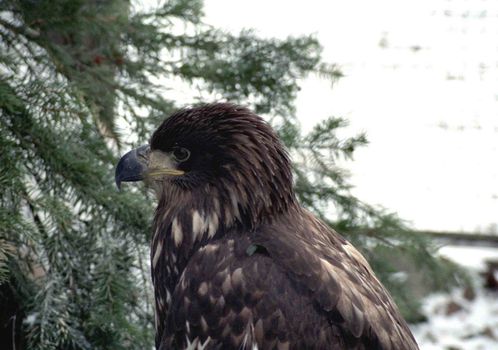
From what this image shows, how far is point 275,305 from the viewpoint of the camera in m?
2.87

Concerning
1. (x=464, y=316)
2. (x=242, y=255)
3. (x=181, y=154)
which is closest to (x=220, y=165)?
(x=181, y=154)

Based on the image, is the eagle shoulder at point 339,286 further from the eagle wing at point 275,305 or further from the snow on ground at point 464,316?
the snow on ground at point 464,316

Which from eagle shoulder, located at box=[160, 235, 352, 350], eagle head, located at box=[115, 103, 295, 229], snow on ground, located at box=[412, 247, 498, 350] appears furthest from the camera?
snow on ground, located at box=[412, 247, 498, 350]

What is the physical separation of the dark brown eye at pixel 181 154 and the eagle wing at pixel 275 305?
0.41 meters

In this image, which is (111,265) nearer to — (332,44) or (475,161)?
(332,44)

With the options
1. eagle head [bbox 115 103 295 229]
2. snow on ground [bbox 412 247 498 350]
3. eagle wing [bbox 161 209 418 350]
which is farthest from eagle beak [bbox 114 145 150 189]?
snow on ground [bbox 412 247 498 350]

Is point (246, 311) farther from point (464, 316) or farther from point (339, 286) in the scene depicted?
point (464, 316)

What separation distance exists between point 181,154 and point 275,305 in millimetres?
701

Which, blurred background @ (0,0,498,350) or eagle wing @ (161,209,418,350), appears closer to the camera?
eagle wing @ (161,209,418,350)

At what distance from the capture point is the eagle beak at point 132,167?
324cm

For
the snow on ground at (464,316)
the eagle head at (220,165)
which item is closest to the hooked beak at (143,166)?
the eagle head at (220,165)

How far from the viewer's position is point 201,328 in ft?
9.55

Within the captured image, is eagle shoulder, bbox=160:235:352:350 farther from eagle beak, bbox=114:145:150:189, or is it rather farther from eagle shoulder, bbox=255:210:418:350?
eagle beak, bbox=114:145:150:189

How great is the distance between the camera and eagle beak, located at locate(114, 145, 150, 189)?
10.6 ft
